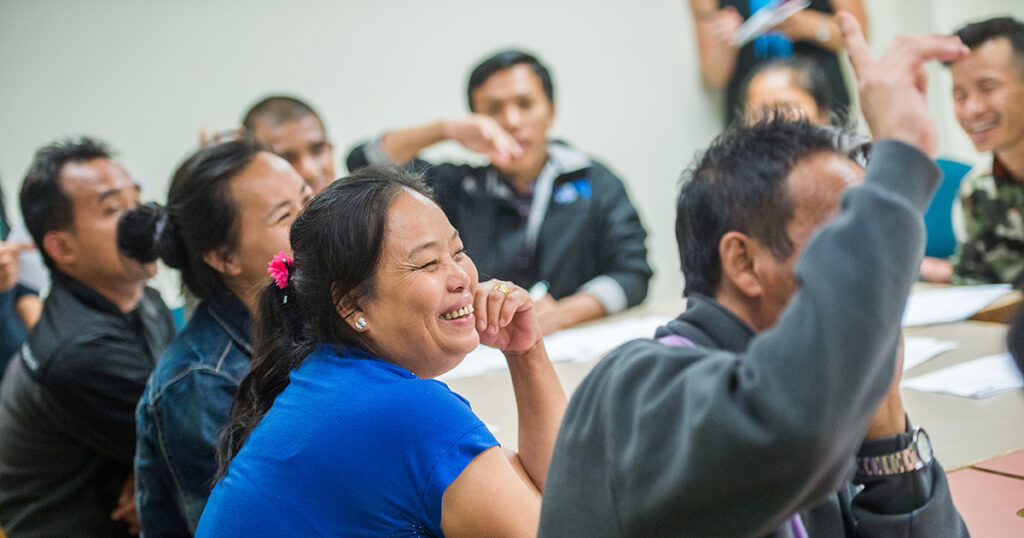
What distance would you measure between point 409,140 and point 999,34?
1879 millimetres

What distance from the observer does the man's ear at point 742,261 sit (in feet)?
3.05

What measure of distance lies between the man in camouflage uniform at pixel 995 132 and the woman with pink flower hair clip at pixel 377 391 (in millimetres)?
1872

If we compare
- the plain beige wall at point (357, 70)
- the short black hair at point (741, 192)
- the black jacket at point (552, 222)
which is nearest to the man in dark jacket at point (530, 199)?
the black jacket at point (552, 222)

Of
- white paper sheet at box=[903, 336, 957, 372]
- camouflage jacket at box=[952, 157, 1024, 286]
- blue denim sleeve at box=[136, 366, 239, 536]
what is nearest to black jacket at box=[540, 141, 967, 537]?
blue denim sleeve at box=[136, 366, 239, 536]

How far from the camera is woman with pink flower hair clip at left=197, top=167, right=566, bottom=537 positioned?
1.03 metres

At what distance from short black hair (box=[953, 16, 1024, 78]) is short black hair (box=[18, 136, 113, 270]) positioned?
2.53 m

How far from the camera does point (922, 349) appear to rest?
6.16 ft

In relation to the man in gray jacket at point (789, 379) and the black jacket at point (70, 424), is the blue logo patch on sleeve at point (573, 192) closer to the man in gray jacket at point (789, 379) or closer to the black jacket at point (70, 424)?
the black jacket at point (70, 424)

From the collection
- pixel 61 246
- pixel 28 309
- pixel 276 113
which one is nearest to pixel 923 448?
pixel 61 246

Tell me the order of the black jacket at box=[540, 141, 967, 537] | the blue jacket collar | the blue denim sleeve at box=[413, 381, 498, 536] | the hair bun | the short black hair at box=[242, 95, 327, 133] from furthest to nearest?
the short black hair at box=[242, 95, 327, 133], the hair bun, the blue jacket collar, the blue denim sleeve at box=[413, 381, 498, 536], the black jacket at box=[540, 141, 967, 537]

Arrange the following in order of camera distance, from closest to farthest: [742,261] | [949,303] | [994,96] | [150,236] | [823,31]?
1. [742,261]
2. [150,236]
3. [949,303]
4. [994,96]
5. [823,31]

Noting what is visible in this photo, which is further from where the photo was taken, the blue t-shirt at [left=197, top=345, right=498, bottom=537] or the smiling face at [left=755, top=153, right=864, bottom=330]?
the blue t-shirt at [left=197, top=345, right=498, bottom=537]

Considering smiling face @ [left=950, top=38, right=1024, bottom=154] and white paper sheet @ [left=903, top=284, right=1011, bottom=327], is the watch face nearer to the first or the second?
white paper sheet @ [left=903, top=284, right=1011, bottom=327]

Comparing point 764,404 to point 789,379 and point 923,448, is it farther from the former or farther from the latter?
point 923,448
